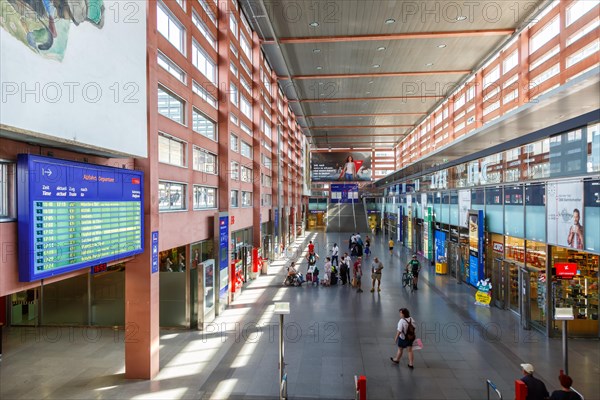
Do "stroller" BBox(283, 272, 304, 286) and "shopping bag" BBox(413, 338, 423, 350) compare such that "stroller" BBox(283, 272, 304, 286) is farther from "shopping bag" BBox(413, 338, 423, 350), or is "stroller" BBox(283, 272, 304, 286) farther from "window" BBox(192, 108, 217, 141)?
"shopping bag" BBox(413, 338, 423, 350)

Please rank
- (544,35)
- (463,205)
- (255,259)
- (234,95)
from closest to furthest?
1. (234,95)
2. (463,205)
3. (544,35)
4. (255,259)

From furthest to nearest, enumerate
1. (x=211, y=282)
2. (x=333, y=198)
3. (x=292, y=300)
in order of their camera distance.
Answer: (x=333, y=198) → (x=292, y=300) → (x=211, y=282)

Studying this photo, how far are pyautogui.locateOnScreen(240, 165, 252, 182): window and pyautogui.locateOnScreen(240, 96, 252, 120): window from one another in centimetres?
288

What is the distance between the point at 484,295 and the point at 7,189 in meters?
14.0

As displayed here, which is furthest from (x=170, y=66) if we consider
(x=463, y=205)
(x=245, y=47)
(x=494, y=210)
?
(x=463, y=205)

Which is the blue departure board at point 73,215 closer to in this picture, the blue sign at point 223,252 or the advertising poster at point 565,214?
the blue sign at point 223,252

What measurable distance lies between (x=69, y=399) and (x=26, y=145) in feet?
16.5

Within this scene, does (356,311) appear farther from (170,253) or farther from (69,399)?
(69,399)

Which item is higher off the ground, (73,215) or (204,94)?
(204,94)

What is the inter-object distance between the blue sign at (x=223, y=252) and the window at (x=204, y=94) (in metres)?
4.43

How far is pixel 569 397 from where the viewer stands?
532 cm

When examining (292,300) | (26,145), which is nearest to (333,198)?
(292,300)

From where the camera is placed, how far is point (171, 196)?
1083cm

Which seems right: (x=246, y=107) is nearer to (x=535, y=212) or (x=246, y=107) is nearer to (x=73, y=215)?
(x=535, y=212)
